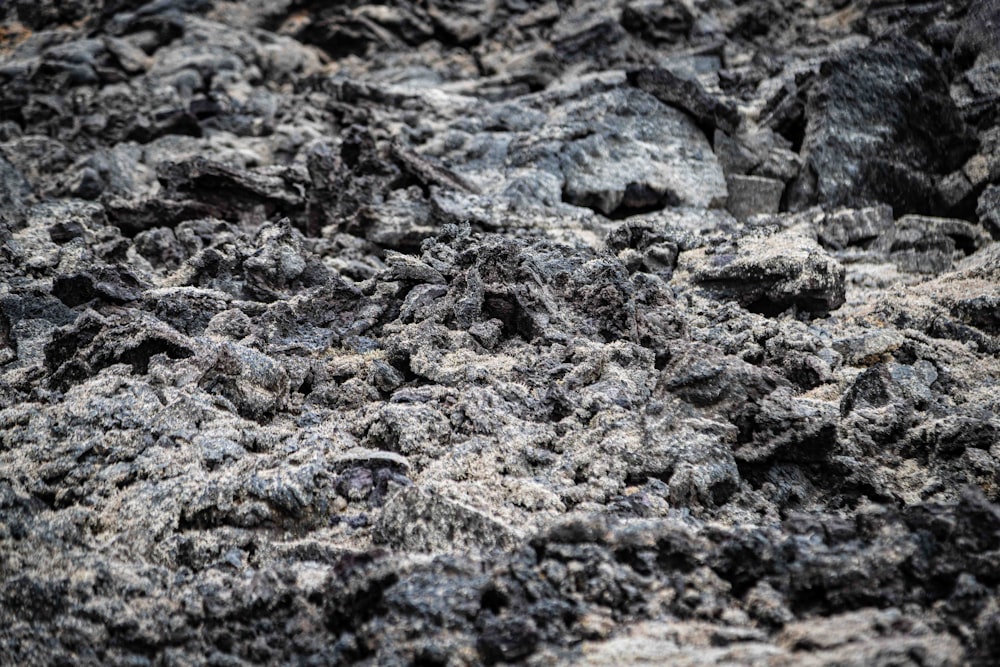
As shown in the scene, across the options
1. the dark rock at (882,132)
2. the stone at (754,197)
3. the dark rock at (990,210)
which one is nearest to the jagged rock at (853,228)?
the dark rock at (882,132)

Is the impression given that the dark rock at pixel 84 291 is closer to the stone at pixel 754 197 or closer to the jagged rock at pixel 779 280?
the jagged rock at pixel 779 280

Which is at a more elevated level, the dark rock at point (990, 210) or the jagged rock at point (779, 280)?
the dark rock at point (990, 210)

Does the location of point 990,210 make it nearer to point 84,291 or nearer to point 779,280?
point 779,280

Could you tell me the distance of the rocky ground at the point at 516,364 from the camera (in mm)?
4137

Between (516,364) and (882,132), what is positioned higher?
(882,132)

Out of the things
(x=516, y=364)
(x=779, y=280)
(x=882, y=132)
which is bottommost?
(x=516, y=364)

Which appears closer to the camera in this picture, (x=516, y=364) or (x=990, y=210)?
(x=516, y=364)

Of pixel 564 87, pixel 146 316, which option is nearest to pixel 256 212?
pixel 146 316

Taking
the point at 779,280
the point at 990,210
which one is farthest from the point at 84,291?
the point at 990,210

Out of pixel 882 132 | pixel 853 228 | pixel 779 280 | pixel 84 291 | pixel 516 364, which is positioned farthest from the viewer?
pixel 882 132

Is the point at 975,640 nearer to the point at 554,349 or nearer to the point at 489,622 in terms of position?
the point at 489,622

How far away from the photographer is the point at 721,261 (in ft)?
32.7

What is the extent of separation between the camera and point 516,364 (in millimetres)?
7113

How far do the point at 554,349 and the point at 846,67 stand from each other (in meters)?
9.18
